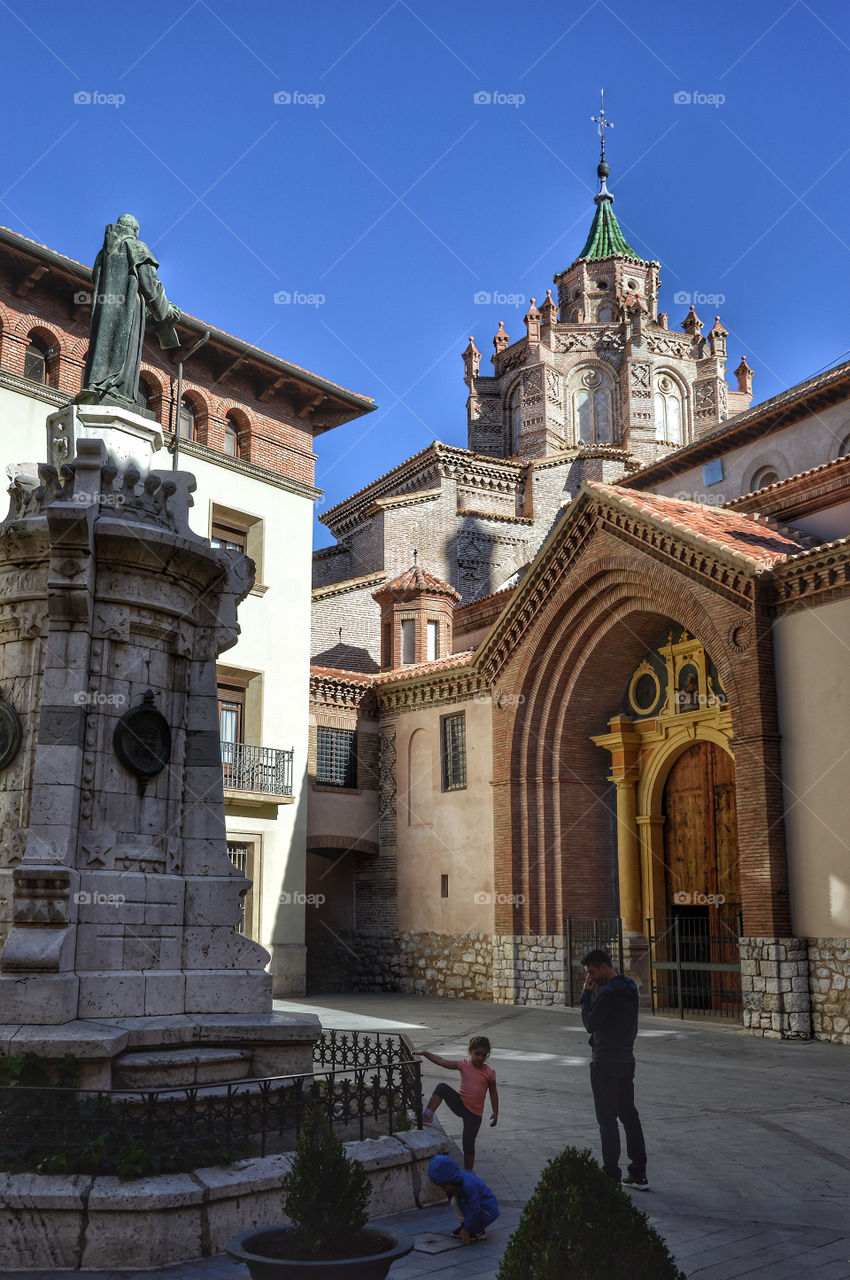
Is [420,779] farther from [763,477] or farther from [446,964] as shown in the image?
[763,477]

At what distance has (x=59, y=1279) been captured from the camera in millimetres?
5496

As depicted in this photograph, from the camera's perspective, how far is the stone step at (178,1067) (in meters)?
6.95

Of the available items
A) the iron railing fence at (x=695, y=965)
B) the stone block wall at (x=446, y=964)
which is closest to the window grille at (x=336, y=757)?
the stone block wall at (x=446, y=964)

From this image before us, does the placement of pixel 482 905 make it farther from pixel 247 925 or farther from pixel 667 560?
pixel 667 560

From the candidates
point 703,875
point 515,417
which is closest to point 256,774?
point 703,875

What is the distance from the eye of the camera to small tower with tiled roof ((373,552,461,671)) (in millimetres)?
28703

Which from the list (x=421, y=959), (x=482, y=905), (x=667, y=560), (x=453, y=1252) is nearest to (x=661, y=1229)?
→ (x=453, y=1252)

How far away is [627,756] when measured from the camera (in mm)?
21688

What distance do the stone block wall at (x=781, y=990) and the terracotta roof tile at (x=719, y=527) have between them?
18.5 ft

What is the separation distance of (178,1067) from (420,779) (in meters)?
17.9

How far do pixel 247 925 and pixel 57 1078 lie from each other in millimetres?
16293
